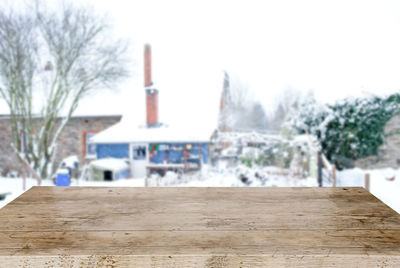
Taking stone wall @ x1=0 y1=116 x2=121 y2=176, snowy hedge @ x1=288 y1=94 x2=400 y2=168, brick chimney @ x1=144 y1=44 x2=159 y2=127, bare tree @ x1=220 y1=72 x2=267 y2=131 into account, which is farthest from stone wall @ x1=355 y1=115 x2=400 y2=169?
stone wall @ x1=0 y1=116 x2=121 y2=176

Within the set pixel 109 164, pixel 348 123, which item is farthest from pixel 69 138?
pixel 348 123

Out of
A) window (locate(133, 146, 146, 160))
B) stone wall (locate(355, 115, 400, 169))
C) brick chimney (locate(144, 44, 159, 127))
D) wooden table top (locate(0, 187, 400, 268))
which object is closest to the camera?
wooden table top (locate(0, 187, 400, 268))

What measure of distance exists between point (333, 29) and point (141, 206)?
277 centimetres

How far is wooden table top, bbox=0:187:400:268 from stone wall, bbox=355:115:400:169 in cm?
247

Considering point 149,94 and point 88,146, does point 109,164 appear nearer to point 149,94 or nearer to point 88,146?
point 88,146

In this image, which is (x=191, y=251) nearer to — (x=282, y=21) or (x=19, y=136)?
(x=282, y=21)

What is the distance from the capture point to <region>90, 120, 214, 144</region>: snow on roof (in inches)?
132

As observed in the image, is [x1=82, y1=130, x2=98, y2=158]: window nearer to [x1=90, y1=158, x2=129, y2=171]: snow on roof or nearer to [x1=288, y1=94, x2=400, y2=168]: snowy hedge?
[x1=90, y1=158, x2=129, y2=171]: snow on roof

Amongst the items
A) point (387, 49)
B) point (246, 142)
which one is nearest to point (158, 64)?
point (246, 142)

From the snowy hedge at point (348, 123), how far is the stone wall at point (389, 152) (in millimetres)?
44

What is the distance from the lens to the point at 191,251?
517 mm

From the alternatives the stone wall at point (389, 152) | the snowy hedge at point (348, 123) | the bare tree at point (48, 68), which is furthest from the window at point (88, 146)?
the stone wall at point (389, 152)

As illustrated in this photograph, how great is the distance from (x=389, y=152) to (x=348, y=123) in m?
0.50

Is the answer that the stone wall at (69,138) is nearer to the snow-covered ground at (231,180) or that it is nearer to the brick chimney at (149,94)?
the snow-covered ground at (231,180)
